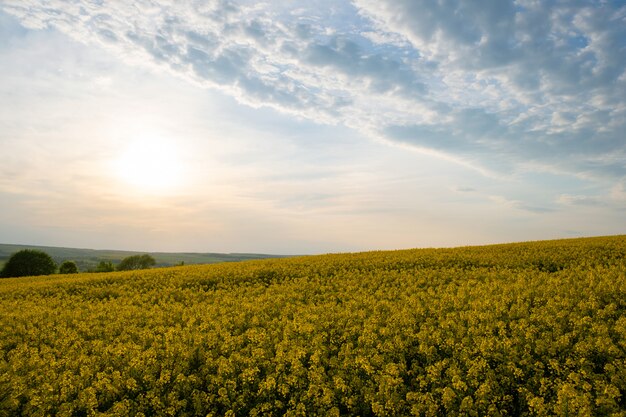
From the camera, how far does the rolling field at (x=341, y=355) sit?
28.8 ft

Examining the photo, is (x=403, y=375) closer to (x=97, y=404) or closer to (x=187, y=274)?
(x=97, y=404)

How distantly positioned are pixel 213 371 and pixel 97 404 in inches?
103

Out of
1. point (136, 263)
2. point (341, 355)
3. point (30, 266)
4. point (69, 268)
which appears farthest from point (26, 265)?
point (341, 355)

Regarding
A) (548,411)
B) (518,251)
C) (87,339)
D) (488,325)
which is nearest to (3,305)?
(87,339)

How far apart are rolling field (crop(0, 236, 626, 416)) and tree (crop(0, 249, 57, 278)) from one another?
56626mm

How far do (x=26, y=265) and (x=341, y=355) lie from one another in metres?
72.2

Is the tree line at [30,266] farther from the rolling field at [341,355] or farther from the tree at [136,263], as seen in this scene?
the rolling field at [341,355]

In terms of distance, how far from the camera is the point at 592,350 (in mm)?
9812

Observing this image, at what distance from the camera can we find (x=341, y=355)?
34.9 ft

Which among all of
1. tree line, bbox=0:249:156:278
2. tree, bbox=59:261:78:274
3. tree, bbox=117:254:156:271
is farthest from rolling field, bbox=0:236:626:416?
tree, bbox=117:254:156:271

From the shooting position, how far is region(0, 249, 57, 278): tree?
66062mm

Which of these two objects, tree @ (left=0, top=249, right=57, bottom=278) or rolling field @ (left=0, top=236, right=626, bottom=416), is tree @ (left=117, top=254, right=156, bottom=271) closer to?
tree @ (left=0, top=249, right=57, bottom=278)

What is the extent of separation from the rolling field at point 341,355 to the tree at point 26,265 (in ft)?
186

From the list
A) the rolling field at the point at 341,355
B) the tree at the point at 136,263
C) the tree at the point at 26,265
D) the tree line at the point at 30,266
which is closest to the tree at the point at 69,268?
the tree line at the point at 30,266
